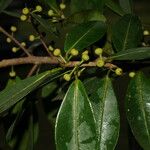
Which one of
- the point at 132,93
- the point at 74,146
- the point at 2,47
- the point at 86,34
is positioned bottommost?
the point at 74,146

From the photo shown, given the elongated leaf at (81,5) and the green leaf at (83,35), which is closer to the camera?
the green leaf at (83,35)

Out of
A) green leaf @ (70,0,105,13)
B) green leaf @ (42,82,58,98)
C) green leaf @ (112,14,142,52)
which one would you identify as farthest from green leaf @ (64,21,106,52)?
green leaf @ (42,82,58,98)

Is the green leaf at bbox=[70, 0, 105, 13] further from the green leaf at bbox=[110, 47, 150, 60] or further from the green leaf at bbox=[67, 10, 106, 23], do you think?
the green leaf at bbox=[110, 47, 150, 60]

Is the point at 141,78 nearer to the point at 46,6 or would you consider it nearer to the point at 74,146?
the point at 74,146

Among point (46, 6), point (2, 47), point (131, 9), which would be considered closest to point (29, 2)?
point (46, 6)

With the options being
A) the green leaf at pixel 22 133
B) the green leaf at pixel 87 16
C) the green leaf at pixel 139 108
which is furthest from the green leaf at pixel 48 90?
the green leaf at pixel 139 108

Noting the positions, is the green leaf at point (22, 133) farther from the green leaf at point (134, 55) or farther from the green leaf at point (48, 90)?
the green leaf at point (134, 55)

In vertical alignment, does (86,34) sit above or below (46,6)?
below
